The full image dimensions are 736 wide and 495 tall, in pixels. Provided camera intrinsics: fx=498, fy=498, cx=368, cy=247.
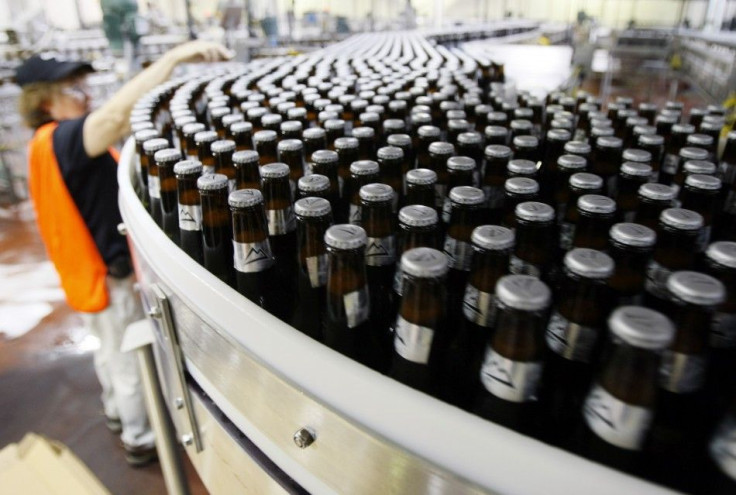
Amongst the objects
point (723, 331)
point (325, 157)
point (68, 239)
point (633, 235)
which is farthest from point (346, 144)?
point (68, 239)

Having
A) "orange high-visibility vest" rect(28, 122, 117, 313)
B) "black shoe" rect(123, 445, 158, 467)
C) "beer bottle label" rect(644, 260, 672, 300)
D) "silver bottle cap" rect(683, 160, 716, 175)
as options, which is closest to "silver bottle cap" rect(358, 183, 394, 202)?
"beer bottle label" rect(644, 260, 672, 300)

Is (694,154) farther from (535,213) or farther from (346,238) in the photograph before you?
(346,238)

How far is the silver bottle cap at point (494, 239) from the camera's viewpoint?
53cm

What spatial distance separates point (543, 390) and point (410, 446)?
174 mm

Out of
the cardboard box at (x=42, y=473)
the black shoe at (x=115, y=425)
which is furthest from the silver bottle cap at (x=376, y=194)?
the black shoe at (x=115, y=425)

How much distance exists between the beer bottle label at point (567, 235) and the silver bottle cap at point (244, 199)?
451mm

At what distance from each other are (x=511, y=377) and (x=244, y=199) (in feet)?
1.31

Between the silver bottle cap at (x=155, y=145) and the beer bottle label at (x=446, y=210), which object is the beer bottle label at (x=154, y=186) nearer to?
the silver bottle cap at (x=155, y=145)

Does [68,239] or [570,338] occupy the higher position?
[570,338]

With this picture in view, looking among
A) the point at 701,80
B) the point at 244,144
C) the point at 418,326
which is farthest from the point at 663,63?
the point at 418,326

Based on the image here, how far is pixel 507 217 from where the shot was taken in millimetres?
750

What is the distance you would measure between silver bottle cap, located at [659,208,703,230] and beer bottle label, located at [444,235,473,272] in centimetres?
23

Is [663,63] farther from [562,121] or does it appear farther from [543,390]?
[543,390]

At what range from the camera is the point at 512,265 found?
62 cm
